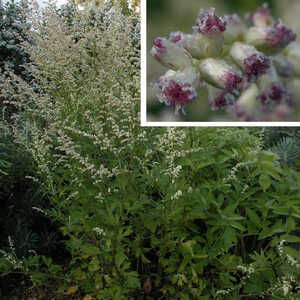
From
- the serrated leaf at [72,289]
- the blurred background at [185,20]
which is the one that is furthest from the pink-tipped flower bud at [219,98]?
the serrated leaf at [72,289]

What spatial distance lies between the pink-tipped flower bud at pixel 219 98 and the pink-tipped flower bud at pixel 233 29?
0.44ft

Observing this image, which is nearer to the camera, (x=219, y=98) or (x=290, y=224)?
(x=219, y=98)

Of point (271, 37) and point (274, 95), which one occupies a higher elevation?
point (271, 37)

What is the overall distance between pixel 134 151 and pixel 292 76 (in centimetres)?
128

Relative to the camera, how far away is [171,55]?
1206 millimetres

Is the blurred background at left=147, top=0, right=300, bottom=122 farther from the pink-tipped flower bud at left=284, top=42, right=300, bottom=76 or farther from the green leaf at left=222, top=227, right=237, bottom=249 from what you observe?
the green leaf at left=222, top=227, right=237, bottom=249

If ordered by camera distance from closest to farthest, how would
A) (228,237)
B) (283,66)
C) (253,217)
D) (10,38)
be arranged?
(283,66) < (228,237) < (253,217) < (10,38)

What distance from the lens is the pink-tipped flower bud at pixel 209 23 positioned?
3.39ft

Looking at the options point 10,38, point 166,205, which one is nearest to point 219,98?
point 166,205

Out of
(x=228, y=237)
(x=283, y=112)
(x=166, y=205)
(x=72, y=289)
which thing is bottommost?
(x=72, y=289)

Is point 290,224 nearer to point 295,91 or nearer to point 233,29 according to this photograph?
point 295,91

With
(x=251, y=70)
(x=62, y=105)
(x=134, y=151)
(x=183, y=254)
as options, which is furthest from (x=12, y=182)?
(x=251, y=70)

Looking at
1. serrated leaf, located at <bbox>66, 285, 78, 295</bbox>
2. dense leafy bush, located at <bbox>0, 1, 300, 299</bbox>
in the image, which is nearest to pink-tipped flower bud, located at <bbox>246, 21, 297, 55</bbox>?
dense leafy bush, located at <bbox>0, 1, 300, 299</bbox>

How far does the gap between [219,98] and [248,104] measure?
0.26 ft
